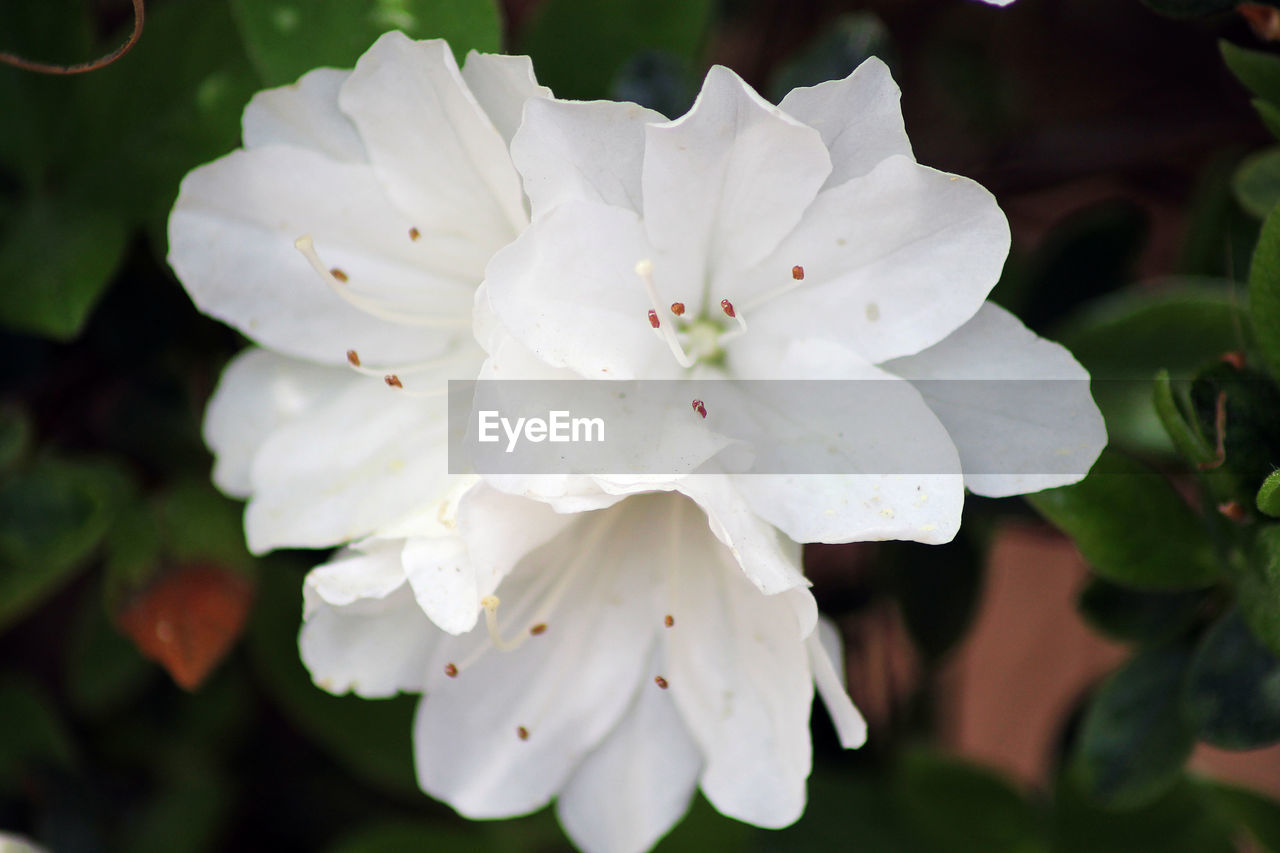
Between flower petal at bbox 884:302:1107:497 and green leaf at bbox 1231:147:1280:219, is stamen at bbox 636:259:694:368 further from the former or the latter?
green leaf at bbox 1231:147:1280:219

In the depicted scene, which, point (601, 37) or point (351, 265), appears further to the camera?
point (601, 37)

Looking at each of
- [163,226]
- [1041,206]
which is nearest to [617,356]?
[163,226]

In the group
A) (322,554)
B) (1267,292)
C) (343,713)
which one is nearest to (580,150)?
(1267,292)

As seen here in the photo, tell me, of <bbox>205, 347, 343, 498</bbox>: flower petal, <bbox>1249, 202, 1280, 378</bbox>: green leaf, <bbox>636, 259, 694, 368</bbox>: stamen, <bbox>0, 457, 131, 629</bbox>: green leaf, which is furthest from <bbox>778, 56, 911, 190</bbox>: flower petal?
<bbox>0, 457, 131, 629</bbox>: green leaf

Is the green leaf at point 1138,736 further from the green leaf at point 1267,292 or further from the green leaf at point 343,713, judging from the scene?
the green leaf at point 343,713

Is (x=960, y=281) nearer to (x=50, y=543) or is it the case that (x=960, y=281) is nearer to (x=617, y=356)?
(x=617, y=356)

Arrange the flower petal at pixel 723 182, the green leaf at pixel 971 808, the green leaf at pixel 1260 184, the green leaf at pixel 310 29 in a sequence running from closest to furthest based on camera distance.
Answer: the flower petal at pixel 723 182, the green leaf at pixel 310 29, the green leaf at pixel 1260 184, the green leaf at pixel 971 808

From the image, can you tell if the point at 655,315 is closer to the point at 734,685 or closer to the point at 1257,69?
the point at 734,685

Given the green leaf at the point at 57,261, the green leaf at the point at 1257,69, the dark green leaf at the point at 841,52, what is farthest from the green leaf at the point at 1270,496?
the green leaf at the point at 57,261
